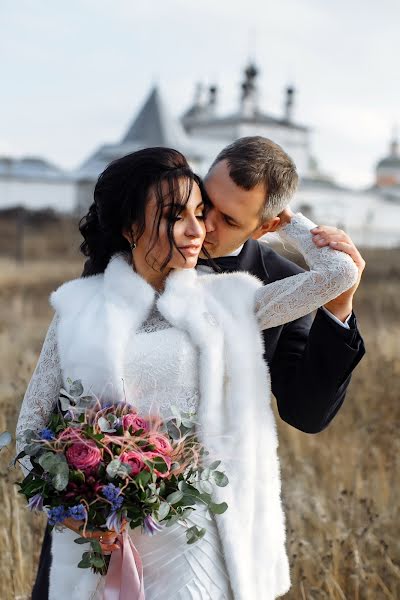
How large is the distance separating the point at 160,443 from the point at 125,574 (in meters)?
0.32

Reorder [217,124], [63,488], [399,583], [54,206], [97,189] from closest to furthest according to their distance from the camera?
[63,488], [97,189], [399,583], [54,206], [217,124]

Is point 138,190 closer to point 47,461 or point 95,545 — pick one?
point 47,461

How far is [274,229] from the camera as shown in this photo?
229 centimetres

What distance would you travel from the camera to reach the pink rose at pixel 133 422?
1844 millimetres

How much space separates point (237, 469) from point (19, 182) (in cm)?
3528

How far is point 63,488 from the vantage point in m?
1.77

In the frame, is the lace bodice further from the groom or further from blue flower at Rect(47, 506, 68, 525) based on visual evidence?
blue flower at Rect(47, 506, 68, 525)

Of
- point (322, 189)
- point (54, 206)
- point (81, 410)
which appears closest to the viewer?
point (81, 410)

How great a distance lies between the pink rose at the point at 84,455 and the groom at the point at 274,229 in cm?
60

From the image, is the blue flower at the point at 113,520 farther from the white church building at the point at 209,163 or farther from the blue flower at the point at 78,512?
the white church building at the point at 209,163

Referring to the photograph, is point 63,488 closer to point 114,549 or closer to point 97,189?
point 114,549

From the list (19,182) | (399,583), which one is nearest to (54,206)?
(19,182)

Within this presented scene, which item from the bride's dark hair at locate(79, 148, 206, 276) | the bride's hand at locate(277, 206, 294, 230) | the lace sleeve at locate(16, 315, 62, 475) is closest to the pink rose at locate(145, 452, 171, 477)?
the lace sleeve at locate(16, 315, 62, 475)

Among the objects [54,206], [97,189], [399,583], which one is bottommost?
[54,206]
